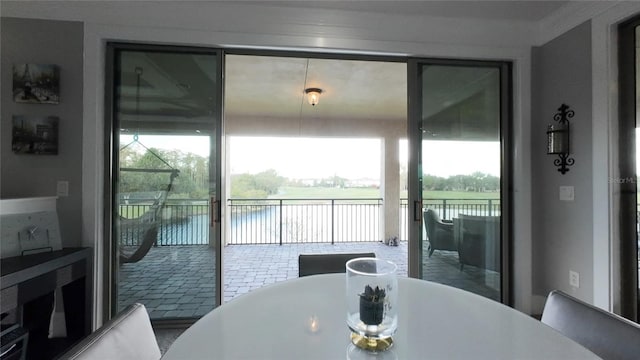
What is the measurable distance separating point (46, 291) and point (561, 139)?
3678 millimetres

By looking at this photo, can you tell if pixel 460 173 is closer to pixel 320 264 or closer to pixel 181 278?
pixel 320 264

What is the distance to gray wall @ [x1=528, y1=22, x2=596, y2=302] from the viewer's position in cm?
209

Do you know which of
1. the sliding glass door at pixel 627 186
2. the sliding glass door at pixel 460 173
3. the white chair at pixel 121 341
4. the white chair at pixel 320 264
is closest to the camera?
the white chair at pixel 121 341

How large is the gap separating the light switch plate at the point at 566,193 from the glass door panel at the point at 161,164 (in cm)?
275

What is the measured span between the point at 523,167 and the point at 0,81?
160 inches

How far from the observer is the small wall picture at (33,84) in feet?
6.60

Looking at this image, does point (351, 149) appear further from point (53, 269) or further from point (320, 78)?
point (53, 269)

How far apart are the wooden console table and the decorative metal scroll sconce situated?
3593 mm

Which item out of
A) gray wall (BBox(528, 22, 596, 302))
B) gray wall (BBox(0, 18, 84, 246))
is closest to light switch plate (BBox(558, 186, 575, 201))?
gray wall (BBox(528, 22, 596, 302))

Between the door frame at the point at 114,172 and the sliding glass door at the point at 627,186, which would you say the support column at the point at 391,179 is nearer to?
the sliding glass door at the point at 627,186

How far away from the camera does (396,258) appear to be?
4469 mm

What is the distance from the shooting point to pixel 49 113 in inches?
80.8

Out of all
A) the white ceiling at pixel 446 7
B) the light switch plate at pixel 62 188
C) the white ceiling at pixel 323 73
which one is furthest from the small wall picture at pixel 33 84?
the white ceiling at pixel 446 7

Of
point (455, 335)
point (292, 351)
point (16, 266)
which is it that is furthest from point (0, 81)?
point (455, 335)
